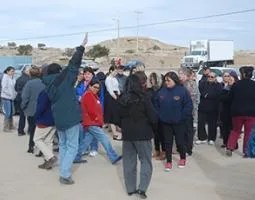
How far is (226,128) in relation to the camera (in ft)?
37.4

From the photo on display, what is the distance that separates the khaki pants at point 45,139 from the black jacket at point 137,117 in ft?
7.49

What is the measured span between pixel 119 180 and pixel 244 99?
3075 millimetres

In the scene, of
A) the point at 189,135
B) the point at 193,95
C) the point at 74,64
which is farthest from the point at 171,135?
the point at 193,95

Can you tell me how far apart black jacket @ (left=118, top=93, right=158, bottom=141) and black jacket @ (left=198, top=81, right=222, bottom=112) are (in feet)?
15.0

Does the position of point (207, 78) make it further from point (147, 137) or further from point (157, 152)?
point (147, 137)

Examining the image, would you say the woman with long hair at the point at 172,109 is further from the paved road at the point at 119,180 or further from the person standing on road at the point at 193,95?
the person standing on road at the point at 193,95

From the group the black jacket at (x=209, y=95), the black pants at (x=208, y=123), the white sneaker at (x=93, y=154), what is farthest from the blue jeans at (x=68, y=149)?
the black pants at (x=208, y=123)

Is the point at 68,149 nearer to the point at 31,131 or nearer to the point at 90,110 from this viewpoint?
the point at 90,110

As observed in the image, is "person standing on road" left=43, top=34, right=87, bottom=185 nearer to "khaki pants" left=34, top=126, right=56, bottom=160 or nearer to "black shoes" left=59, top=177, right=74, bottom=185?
"black shoes" left=59, top=177, right=74, bottom=185

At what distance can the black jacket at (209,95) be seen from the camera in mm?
11711

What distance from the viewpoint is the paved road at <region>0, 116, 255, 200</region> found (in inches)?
297

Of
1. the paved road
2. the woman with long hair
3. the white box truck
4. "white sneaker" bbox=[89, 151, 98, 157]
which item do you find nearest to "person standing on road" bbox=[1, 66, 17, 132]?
the paved road

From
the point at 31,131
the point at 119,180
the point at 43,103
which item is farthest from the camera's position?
the point at 31,131

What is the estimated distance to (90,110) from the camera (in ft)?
30.8
